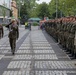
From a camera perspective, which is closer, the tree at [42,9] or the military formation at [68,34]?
the military formation at [68,34]

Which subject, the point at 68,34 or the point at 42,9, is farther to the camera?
the point at 42,9

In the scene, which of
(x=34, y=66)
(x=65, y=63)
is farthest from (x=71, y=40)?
(x=34, y=66)

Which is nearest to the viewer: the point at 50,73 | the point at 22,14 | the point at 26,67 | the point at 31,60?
the point at 50,73

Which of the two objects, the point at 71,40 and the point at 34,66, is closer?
the point at 34,66

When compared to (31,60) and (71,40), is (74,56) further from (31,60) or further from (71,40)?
(31,60)

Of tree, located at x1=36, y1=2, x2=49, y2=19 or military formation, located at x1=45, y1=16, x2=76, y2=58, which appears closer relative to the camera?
military formation, located at x1=45, y1=16, x2=76, y2=58

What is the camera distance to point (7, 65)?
11359 mm

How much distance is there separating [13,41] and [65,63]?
4.01 metres

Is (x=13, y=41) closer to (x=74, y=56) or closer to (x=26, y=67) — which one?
(x=74, y=56)

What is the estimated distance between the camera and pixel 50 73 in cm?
968

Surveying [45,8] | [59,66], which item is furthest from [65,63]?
[45,8]

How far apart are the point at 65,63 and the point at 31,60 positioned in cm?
151

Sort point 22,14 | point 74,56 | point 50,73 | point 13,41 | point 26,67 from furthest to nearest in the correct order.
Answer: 1. point 22,14
2. point 13,41
3. point 74,56
4. point 26,67
5. point 50,73

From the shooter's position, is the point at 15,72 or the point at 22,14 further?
the point at 22,14
